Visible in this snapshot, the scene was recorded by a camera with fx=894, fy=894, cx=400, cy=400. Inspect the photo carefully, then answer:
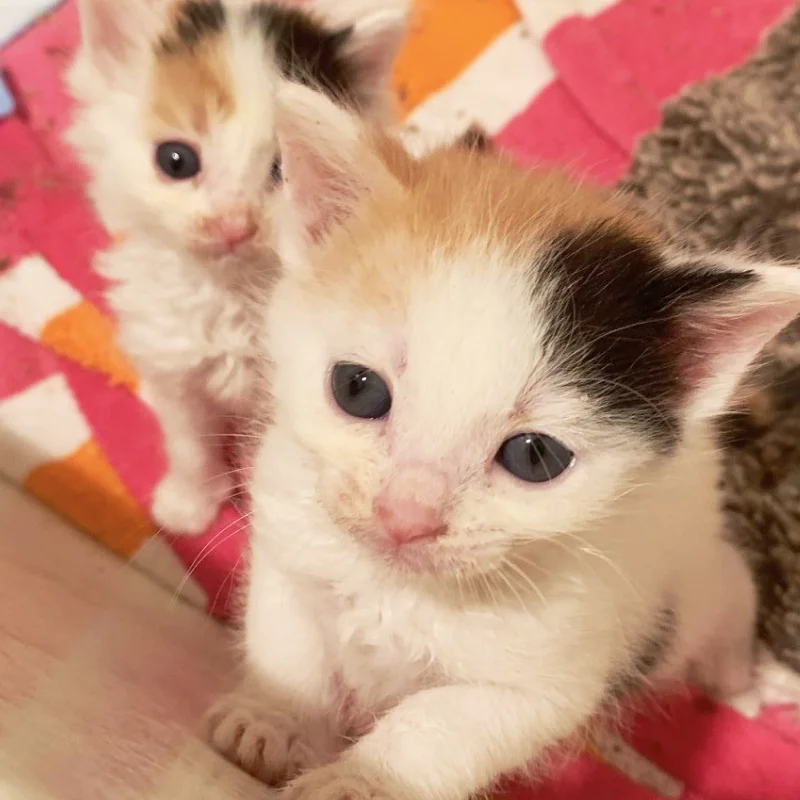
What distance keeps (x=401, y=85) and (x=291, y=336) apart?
113cm

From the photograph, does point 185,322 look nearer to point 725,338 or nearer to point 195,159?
point 195,159

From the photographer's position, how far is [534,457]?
0.67m

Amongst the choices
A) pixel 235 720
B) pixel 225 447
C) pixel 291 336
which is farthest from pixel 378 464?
pixel 225 447

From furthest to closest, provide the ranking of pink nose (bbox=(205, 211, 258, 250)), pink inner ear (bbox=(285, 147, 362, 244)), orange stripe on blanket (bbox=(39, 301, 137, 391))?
Result: orange stripe on blanket (bbox=(39, 301, 137, 391))
pink nose (bbox=(205, 211, 258, 250))
pink inner ear (bbox=(285, 147, 362, 244))

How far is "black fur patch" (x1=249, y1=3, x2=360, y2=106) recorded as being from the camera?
111cm

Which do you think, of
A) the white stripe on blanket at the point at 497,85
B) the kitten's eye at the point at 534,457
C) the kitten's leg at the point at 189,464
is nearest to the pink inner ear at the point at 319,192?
the kitten's eye at the point at 534,457

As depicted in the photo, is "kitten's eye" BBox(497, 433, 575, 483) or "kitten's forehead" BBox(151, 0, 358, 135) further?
"kitten's forehead" BBox(151, 0, 358, 135)

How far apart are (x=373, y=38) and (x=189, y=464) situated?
661 millimetres

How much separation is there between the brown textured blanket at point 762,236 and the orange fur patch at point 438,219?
0.47 meters

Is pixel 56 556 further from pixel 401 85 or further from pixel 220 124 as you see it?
pixel 401 85

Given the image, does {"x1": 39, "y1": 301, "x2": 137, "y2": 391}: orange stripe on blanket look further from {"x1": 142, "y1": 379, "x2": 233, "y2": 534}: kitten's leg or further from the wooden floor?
the wooden floor

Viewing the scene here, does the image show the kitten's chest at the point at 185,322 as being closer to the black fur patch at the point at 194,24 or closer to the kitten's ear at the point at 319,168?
the black fur patch at the point at 194,24

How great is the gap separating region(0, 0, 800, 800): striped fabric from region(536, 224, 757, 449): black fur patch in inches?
27.3

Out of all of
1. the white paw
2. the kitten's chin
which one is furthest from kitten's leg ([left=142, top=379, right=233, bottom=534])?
the kitten's chin
